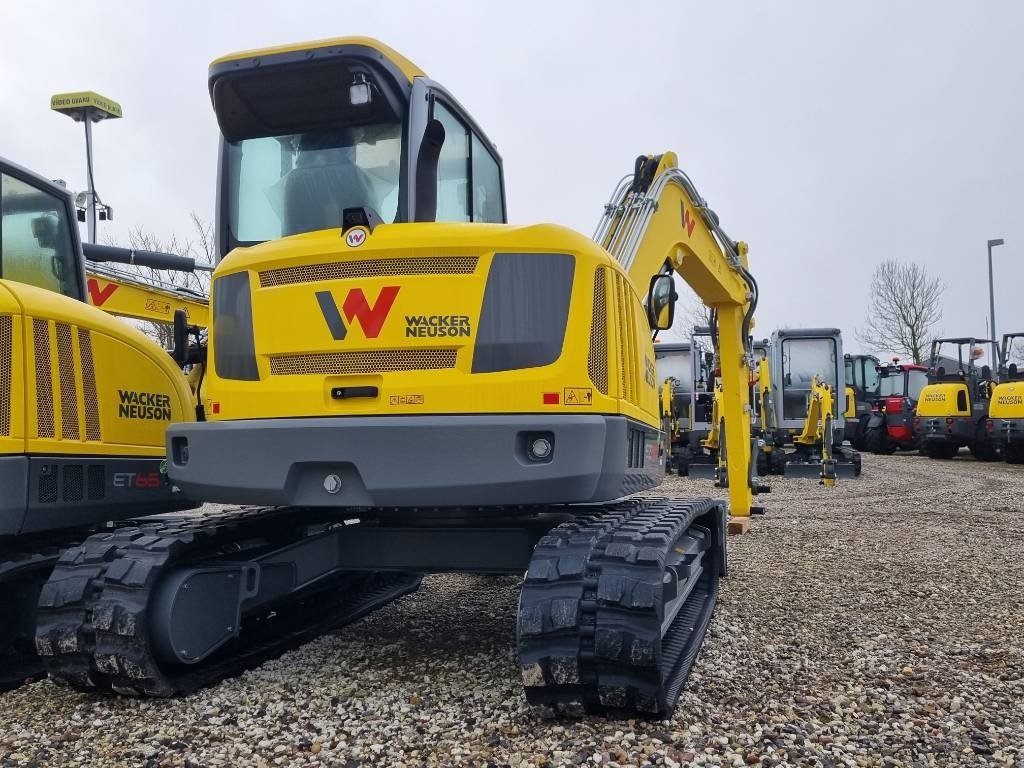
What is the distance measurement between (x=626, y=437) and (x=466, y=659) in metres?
1.36

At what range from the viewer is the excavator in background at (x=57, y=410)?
12.9ft

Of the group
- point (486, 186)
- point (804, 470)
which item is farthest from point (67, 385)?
point (804, 470)

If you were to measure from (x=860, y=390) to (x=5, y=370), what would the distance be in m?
24.3

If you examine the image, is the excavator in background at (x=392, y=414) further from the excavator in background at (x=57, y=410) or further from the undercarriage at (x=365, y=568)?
the excavator in background at (x=57, y=410)

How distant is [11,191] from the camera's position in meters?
4.77

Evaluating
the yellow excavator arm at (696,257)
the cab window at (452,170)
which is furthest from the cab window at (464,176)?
the yellow excavator arm at (696,257)

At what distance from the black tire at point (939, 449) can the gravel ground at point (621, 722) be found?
16.0 m

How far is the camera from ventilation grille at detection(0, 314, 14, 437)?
12.6ft

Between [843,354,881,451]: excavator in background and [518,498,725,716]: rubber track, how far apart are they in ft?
66.4

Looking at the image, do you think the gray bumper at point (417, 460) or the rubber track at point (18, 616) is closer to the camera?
the gray bumper at point (417, 460)

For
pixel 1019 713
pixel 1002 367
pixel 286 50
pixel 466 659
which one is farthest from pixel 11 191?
pixel 1002 367

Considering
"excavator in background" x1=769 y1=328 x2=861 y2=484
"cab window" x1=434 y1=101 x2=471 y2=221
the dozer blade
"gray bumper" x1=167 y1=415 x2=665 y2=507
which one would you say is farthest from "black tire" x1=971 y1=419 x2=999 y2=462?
"gray bumper" x1=167 y1=415 x2=665 y2=507

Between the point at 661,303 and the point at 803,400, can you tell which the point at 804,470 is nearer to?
the point at 803,400

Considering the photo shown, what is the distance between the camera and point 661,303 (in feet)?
16.6
